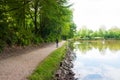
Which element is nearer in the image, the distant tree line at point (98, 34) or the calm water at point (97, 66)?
→ the calm water at point (97, 66)

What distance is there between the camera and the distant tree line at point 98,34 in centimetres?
15202

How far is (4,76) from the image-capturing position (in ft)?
41.6

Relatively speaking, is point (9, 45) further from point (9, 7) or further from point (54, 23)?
point (54, 23)

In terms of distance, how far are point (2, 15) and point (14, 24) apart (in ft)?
16.1

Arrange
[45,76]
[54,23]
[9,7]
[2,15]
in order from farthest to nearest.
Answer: [54,23], [9,7], [2,15], [45,76]

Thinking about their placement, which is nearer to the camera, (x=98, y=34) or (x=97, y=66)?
(x=97, y=66)

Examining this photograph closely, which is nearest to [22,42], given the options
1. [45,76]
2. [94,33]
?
[45,76]

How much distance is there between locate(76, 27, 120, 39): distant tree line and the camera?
152025mm

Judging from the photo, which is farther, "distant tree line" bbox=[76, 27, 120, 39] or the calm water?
"distant tree line" bbox=[76, 27, 120, 39]

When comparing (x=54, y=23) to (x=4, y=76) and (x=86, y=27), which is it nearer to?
(x=4, y=76)

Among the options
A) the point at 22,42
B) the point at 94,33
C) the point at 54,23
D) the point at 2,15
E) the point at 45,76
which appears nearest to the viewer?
the point at 45,76

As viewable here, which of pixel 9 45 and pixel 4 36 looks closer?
pixel 4 36

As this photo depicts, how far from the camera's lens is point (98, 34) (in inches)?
6358

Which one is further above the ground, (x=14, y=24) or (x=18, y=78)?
(x=14, y=24)
